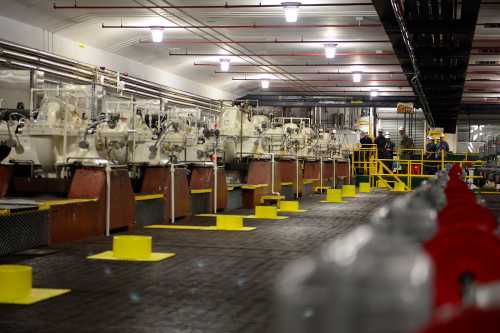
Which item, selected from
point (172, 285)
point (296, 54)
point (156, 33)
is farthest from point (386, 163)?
point (172, 285)

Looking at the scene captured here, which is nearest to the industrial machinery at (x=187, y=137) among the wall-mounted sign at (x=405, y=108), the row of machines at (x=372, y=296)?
the row of machines at (x=372, y=296)

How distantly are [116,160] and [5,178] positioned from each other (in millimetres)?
1928

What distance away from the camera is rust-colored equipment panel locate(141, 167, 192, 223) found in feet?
43.3

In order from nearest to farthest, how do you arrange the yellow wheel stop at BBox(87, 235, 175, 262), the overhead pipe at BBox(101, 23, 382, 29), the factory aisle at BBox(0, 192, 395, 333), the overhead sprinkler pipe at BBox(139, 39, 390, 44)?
1. the factory aisle at BBox(0, 192, 395, 333)
2. the yellow wheel stop at BBox(87, 235, 175, 262)
3. the overhead pipe at BBox(101, 23, 382, 29)
4. the overhead sprinkler pipe at BBox(139, 39, 390, 44)

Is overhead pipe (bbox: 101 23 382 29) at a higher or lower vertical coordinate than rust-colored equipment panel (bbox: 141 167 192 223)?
higher

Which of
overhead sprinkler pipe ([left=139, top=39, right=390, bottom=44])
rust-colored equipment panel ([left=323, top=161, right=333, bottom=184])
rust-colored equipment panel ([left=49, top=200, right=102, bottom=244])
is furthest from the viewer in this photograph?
rust-colored equipment panel ([left=323, top=161, right=333, bottom=184])

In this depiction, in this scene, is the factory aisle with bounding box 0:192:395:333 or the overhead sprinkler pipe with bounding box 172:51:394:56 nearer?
the factory aisle with bounding box 0:192:395:333

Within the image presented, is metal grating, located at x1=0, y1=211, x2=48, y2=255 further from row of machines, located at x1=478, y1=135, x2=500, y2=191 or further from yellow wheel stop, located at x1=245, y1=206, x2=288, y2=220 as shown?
row of machines, located at x1=478, y1=135, x2=500, y2=191

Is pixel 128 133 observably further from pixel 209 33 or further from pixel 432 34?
pixel 209 33

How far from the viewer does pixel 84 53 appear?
19891 millimetres

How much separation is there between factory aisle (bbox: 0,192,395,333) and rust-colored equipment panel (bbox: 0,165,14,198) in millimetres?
2171

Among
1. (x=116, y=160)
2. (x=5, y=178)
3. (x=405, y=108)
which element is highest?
(x=405, y=108)

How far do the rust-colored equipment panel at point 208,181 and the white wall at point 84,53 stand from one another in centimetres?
509

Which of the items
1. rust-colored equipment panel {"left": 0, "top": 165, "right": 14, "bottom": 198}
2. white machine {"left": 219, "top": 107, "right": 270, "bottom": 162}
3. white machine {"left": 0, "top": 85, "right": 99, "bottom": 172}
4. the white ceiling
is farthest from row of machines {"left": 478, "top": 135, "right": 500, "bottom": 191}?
rust-colored equipment panel {"left": 0, "top": 165, "right": 14, "bottom": 198}
